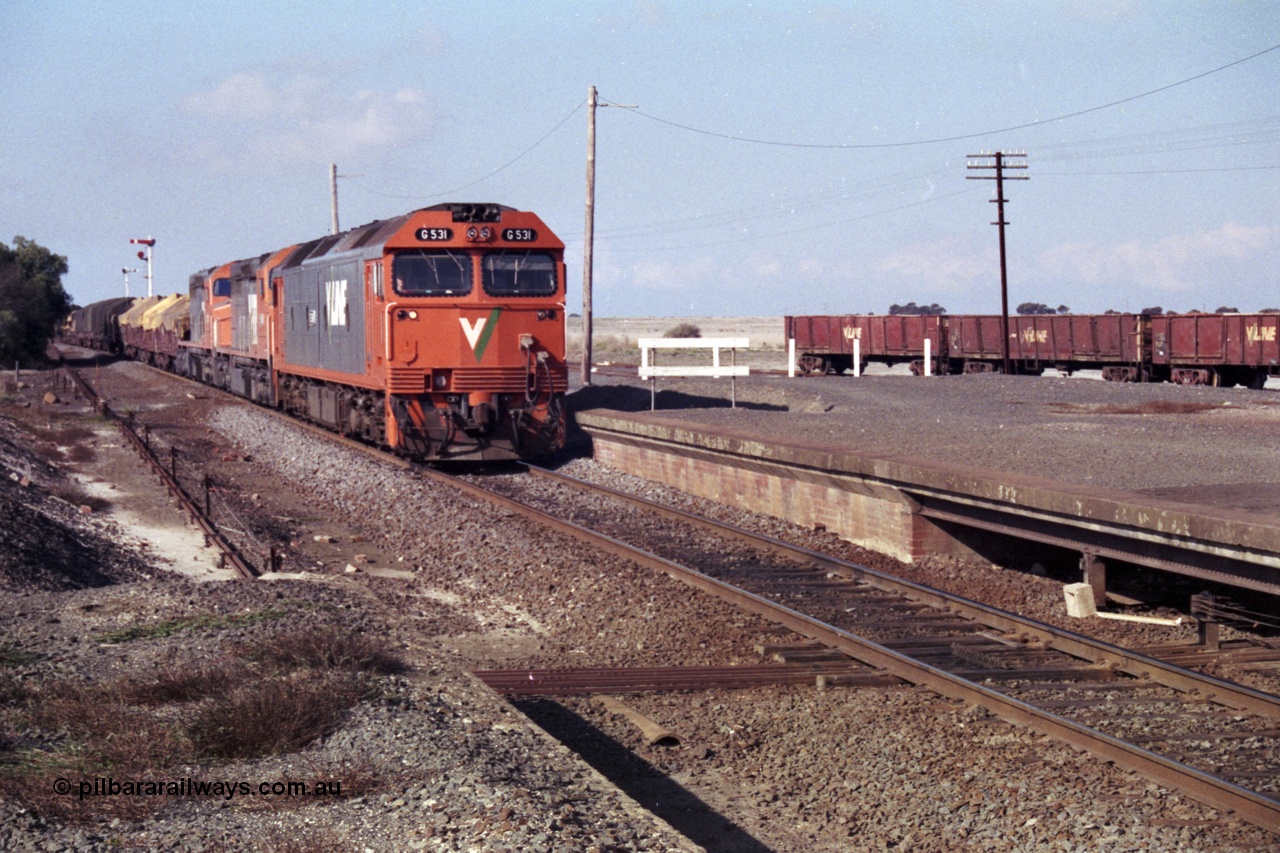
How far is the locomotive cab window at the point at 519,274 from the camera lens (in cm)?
1828

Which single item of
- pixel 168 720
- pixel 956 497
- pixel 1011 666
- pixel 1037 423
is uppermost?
pixel 1037 423

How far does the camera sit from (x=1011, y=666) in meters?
8.09

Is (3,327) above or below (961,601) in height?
above

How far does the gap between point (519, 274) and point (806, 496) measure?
636 cm

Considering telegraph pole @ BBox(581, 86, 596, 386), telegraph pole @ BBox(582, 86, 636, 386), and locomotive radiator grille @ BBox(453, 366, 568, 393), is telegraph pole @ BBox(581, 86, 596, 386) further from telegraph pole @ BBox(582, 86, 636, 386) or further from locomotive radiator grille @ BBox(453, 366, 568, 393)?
locomotive radiator grille @ BBox(453, 366, 568, 393)

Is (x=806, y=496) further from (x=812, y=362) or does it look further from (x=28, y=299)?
(x=28, y=299)

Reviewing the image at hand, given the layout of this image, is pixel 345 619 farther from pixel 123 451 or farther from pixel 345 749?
pixel 123 451

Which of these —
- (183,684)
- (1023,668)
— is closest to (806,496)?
(1023,668)

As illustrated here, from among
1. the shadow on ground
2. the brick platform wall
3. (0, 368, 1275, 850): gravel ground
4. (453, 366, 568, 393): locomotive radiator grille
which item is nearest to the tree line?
(453, 366, 568, 393): locomotive radiator grille

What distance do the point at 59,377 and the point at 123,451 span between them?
23578mm

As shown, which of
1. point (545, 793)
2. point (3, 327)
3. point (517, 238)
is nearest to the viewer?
point (545, 793)

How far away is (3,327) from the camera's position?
48969 millimetres

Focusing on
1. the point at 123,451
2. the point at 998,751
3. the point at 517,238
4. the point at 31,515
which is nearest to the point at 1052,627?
the point at 998,751

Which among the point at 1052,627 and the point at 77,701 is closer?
the point at 77,701
